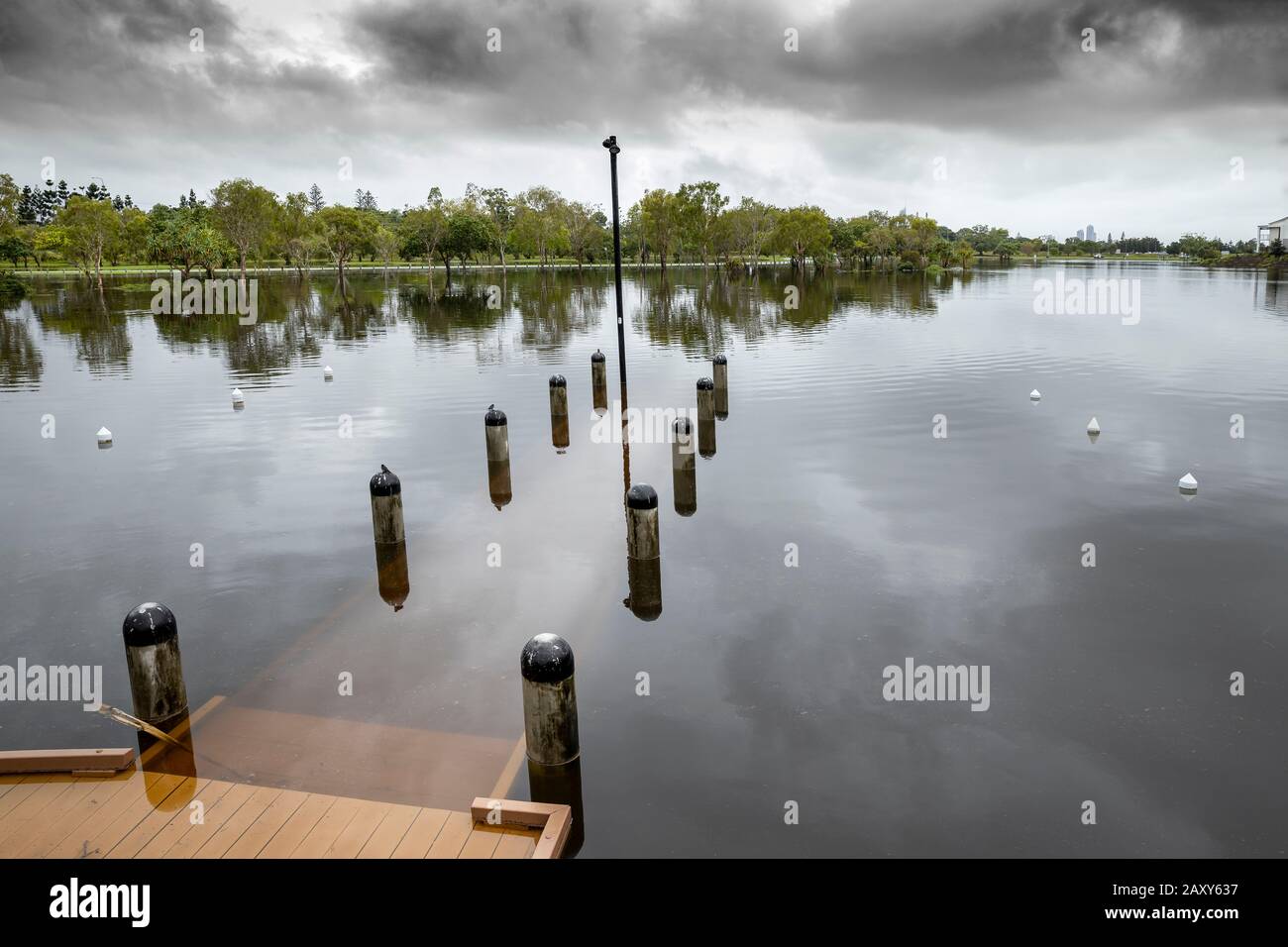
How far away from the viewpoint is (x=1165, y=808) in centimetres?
739

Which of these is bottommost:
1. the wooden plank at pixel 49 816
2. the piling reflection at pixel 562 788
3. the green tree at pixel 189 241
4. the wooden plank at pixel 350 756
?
the piling reflection at pixel 562 788

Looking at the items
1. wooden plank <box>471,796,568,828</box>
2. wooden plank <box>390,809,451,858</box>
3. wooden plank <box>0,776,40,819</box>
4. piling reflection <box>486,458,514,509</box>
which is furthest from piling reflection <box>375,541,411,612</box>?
wooden plank <box>471,796,568,828</box>

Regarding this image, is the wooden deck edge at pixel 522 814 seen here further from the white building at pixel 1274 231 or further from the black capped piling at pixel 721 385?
the white building at pixel 1274 231

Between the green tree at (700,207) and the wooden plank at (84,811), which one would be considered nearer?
the wooden plank at (84,811)

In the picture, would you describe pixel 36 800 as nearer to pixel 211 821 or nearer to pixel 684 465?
pixel 211 821

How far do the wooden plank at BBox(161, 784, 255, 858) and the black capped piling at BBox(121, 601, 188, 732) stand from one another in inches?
72.0

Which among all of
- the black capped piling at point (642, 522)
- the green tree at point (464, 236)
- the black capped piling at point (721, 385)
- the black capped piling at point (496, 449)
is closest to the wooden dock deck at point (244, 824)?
the black capped piling at point (642, 522)

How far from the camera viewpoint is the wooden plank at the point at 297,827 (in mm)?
6402

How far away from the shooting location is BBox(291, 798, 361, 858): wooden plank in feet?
21.0

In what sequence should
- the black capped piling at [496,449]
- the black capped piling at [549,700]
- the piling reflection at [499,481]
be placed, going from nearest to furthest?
the black capped piling at [549,700] < the piling reflection at [499,481] < the black capped piling at [496,449]

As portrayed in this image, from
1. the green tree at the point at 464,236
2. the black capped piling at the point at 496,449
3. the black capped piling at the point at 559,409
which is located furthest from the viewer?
the green tree at the point at 464,236

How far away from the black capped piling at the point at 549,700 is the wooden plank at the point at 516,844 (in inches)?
48.1

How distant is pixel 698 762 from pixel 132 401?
2450 centimetres

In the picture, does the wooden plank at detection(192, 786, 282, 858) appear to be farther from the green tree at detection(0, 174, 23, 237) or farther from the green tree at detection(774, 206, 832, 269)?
the green tree at detection(774, 206, 832, 269)
